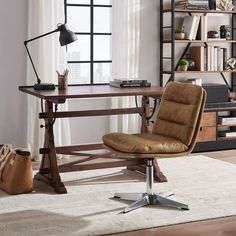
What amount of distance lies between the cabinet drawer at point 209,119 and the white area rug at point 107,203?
93 centimetres

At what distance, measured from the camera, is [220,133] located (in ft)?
20.4

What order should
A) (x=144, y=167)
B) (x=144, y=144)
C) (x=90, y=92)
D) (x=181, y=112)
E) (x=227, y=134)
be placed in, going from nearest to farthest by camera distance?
1. (x=144, y=144)
2. (x=181, y=112)
3. (x=90, y=92)
4. (x=144, y=167)
5. (x=227, y=134)

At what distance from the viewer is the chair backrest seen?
3799 millimetres

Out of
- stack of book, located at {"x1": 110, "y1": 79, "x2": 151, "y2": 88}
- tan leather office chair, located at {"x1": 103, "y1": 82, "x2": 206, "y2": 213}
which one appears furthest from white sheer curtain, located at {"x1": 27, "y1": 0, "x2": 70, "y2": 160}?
tan leather office chair, located at {"x1": 103, "y1": 82, "x2": 206, "y2": 213}

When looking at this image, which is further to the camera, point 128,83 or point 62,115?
point 128,83

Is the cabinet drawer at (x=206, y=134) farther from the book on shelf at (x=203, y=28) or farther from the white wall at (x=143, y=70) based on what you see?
the book on shelf at (x=203, y=28)

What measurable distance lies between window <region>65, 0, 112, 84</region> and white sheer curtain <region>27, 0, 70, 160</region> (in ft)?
1.20

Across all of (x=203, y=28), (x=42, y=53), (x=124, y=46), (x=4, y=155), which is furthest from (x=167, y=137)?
(x=203, y=28)

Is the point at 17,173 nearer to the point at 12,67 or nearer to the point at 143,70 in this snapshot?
the point at 12,67

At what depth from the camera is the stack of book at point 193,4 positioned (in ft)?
19.4

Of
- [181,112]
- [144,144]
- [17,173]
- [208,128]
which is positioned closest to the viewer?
[144,144]

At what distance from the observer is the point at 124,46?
578 cm

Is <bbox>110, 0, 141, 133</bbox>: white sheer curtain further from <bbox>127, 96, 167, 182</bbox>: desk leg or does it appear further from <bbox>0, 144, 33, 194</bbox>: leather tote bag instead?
<bbox>0, 144, 33, 194</bbox>: leather tote bag

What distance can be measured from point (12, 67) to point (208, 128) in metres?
2.18
